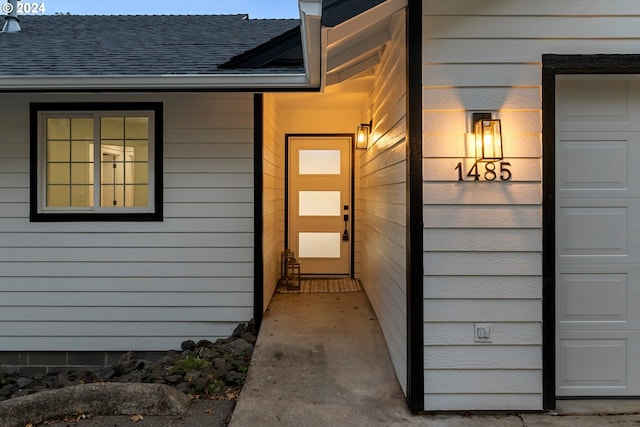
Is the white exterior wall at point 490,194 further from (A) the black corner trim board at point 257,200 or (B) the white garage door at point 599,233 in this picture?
(A) the black corner trim board at point 257,200

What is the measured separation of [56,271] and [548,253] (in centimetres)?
427

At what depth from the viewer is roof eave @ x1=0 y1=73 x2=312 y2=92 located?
135 inches

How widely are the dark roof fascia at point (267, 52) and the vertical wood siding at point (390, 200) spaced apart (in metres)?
0.78

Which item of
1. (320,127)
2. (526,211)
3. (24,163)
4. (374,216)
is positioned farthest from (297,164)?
(526,211)

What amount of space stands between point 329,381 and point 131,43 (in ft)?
13.0

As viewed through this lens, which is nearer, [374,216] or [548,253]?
[548,253]

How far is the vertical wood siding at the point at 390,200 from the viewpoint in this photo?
9.44 ft

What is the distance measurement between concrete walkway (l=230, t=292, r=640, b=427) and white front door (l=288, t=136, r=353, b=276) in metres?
1.58

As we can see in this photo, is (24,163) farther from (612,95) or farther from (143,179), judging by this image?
(612,95)

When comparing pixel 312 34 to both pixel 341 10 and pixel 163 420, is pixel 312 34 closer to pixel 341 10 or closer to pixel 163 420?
pixel 341 10

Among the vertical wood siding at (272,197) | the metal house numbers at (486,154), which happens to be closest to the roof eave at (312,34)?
the metal house numbers at (486,154)

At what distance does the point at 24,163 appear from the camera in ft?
13.4

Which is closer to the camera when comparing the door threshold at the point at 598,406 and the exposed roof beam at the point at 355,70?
the door threshold at the point at 598,406

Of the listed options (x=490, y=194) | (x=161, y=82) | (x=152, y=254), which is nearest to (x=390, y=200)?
(x=490, y=194)
